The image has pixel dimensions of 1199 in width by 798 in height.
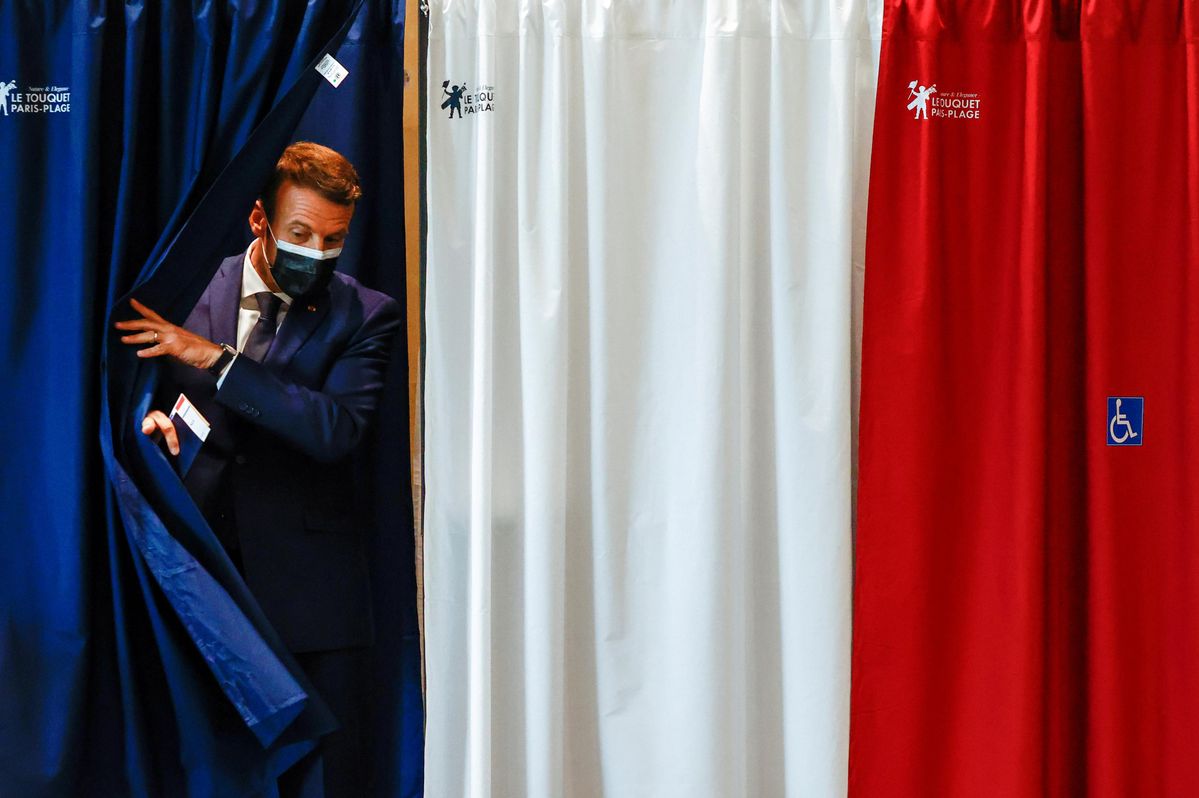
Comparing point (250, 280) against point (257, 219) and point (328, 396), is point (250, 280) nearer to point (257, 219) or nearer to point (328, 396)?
point (257, 219)

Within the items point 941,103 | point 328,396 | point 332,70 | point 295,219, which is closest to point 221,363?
point 328,396

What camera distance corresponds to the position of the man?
2252 mm

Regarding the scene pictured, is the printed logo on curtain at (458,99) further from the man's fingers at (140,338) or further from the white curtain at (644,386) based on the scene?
the man's fingers at (140,338)

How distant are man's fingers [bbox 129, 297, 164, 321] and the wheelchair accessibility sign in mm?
1924

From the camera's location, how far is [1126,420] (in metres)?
2.30

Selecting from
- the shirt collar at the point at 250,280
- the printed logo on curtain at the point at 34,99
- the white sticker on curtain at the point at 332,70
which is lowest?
the shirt collar at the point at 250,280

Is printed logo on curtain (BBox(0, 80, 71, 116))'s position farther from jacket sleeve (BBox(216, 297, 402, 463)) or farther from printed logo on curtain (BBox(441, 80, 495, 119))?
printed logo on curtain (BBox(441, 80, 495, 119))

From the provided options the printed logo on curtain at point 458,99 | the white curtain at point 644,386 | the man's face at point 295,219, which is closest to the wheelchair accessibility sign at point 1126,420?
the white curtain at point 644,386

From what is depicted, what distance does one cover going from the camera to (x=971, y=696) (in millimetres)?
2299

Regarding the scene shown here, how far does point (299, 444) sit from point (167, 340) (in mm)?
332

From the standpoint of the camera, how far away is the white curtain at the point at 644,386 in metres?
2.29

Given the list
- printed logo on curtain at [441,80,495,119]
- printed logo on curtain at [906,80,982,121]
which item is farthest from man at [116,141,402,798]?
printed logo on curtain at [906,80,982,121]

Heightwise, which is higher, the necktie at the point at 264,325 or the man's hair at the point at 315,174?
the man's hair at the point at 315,174

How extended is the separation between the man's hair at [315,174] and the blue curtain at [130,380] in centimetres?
2
